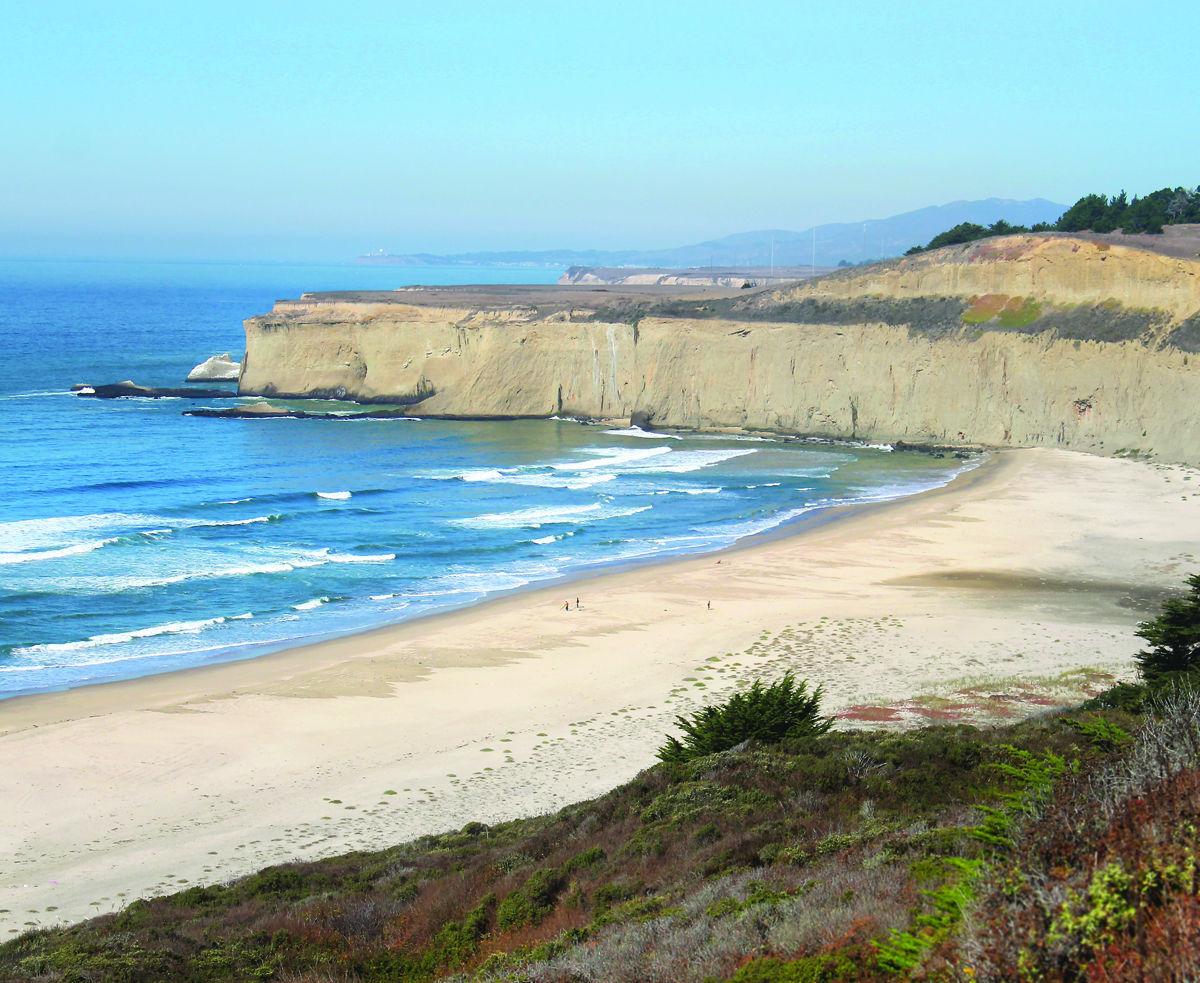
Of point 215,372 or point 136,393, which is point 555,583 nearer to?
point 136,393

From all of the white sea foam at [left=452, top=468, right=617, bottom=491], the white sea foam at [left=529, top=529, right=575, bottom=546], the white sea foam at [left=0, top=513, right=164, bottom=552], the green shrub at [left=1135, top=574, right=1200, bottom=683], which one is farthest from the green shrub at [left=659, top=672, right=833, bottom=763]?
the white sea foam at [left=452, top=468, right=617, bottom=491]

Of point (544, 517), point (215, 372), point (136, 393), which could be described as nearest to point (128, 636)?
point (544, 517)

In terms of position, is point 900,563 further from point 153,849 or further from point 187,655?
point 153,849

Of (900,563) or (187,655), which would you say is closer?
(187,655)

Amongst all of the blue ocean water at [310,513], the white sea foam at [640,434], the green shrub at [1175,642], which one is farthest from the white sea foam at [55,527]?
the green shrub at [1175,642]

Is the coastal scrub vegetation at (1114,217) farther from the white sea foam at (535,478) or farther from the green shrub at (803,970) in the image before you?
the green shrub at (803,970)

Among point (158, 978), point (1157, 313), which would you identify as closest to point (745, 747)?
point (158, 978)
